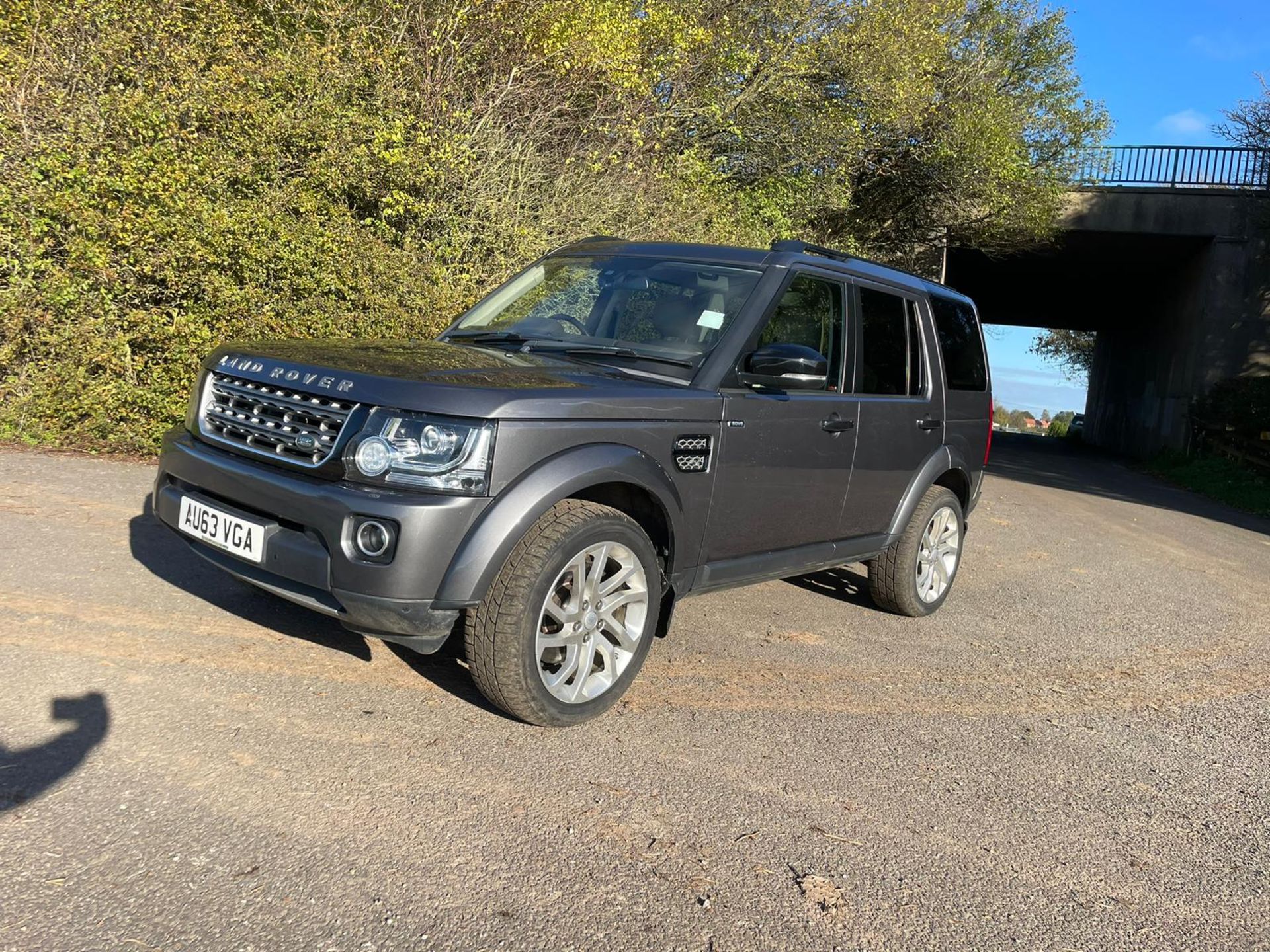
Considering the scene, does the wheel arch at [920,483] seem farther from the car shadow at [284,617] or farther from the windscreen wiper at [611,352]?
the car shadow at [284,617]

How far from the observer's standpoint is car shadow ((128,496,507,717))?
406cm

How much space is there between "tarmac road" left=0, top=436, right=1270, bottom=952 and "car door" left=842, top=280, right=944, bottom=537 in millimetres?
831

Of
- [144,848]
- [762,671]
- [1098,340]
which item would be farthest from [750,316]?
[1098,340]

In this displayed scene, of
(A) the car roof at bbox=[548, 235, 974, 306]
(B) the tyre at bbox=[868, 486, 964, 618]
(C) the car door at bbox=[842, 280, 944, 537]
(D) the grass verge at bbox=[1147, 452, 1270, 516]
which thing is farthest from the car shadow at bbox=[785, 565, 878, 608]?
(D) the grass verge at bbox=[1147, 452, 1270, 516]

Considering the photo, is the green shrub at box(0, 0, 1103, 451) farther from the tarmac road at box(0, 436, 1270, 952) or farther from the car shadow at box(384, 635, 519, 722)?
the car shadow at box(384, 635, 519, 722)

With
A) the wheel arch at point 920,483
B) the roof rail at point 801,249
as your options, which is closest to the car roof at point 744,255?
the roof rail at point 801,249

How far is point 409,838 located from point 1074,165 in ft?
85.4

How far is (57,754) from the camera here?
3.05 metres

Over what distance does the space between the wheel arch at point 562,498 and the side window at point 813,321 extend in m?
1.01

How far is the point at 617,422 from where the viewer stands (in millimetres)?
3621

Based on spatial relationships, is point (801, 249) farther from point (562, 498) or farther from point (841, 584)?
point (841, 584)

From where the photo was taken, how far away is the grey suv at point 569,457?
322cm

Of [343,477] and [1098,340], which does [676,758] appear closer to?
[343,477]

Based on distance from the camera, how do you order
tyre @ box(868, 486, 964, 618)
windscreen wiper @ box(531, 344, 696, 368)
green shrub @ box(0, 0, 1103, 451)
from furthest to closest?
green shrub @ box(0, 0, 1103, 451), tyre @ box(868, 486, 964, 618), windscreen wiper @ box(531, 344, 696, 368)
